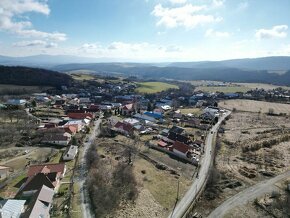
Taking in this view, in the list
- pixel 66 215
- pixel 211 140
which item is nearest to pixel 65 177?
pixel 66 215

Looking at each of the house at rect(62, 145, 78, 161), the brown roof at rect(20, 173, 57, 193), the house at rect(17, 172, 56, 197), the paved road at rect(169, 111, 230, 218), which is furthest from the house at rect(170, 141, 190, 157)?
the brown roof at rect(20, 173, 57, 193)

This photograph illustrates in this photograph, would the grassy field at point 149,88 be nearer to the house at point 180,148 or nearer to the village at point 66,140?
the village at point 66,140

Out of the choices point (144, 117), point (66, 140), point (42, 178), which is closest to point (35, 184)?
point (42, 178)

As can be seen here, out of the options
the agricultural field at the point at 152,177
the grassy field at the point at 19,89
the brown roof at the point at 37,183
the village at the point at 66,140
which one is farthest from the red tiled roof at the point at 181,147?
the grassy field at the point at 19,89

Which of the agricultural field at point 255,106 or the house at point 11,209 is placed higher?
the house at point 11,209

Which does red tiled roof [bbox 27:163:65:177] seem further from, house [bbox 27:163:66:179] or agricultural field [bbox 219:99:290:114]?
agricultural field [bbox 219:99:290:114]

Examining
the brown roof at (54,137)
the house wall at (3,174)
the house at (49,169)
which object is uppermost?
the house at (49,169)
